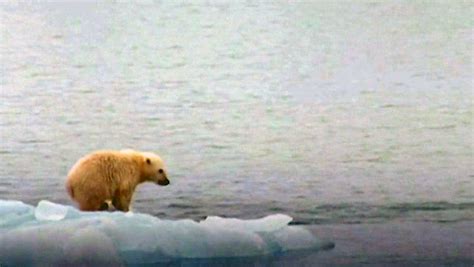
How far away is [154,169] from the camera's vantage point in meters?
3.96

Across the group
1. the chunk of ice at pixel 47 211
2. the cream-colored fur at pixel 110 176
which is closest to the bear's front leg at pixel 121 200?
the cream-colored fur at pixel 110 176

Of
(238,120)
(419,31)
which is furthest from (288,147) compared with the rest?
(419,31)

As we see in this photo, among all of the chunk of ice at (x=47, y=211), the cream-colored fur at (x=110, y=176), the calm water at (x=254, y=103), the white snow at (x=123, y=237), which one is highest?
the calm water at (x=254, y=103)

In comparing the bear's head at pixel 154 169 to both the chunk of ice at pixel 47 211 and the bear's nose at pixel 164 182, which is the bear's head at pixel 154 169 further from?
the chunk of ice at pixel 47 211

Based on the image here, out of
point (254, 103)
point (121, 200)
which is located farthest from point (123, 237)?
point (254, 103)

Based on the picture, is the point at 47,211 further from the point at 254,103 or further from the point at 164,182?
the point at 254,103

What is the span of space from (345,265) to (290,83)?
1.53 ft

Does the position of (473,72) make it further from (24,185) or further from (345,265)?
(24,185)

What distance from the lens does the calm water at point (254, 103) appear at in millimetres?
3988

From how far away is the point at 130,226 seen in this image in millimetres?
3934

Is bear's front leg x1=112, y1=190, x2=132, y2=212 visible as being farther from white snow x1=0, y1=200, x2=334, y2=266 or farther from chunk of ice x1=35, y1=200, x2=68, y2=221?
chunk of ice x1=35, y1=200, x2=68, y2=221

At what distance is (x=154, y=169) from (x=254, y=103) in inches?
11.7

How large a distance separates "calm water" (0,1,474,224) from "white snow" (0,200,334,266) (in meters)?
0.04

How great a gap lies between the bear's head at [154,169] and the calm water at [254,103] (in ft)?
0.12
